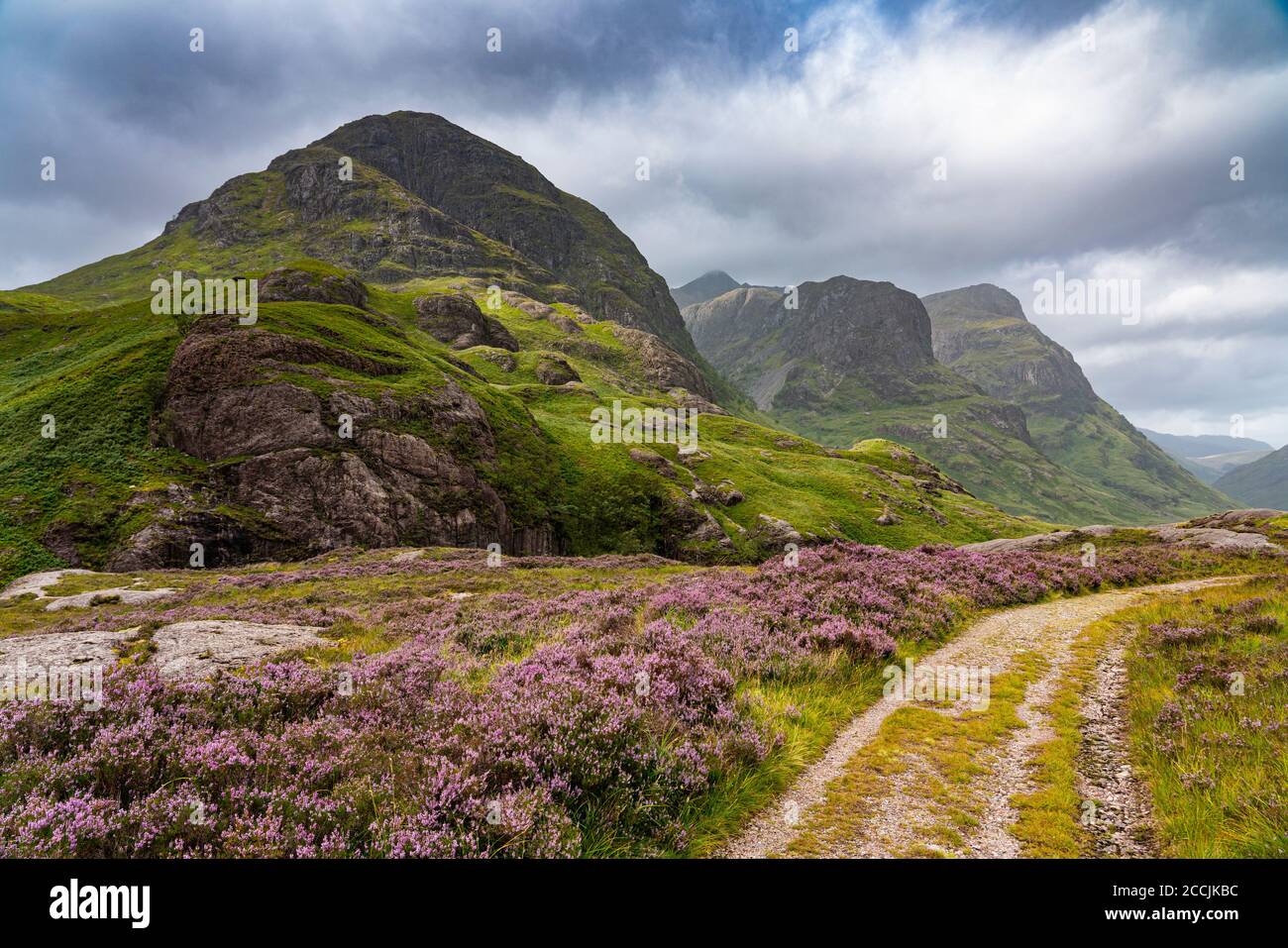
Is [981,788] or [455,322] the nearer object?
[981,788]

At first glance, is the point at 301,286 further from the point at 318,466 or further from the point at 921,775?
the point at 921,775

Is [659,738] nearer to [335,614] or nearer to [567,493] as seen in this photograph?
[335,614]

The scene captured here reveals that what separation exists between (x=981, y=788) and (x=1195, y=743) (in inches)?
124

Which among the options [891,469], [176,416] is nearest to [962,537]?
[891,469]

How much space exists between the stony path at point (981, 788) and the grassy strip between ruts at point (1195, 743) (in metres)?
0.22

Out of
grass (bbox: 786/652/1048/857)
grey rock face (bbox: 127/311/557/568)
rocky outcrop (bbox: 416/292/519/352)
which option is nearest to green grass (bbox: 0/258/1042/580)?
grey rock face (bbox: 127/311/557/568)

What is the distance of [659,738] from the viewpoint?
22.4 ft

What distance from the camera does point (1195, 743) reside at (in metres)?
7.11

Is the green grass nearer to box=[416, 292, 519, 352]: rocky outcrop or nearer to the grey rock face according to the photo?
the grey rock face

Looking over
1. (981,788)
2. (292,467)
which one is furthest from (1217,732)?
(292,467)

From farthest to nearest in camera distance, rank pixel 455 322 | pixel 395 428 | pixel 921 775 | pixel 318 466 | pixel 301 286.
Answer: pixel 455 322 → pixel 301 286 → pixel 395 428 → pixel 318 466 → pixel 921 775

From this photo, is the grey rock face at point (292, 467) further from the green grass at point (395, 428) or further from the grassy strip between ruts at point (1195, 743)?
the grassy strip between ruts at point (1195, 743)

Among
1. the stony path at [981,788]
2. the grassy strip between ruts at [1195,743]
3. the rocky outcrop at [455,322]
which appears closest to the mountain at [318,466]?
the rocky outcrop at [455,322]
